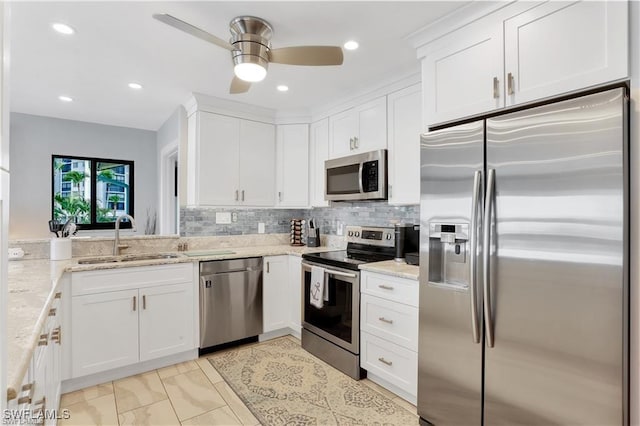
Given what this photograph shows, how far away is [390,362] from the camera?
2.33m

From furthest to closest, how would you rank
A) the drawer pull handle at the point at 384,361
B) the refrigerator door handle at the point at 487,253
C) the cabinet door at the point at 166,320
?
the cabinet door at the point at 166,320, the drawer pull handle at the point at 384,361, the refrigerator door handle at the point at 487,253

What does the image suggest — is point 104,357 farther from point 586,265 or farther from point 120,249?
point 586,265

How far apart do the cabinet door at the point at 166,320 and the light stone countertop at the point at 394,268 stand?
5.12 feet

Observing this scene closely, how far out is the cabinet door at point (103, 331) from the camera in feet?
7.90

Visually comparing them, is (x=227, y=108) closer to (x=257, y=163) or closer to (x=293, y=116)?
(x=257, y=163)

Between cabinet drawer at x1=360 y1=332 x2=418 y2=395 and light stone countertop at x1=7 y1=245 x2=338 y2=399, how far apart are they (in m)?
1.11

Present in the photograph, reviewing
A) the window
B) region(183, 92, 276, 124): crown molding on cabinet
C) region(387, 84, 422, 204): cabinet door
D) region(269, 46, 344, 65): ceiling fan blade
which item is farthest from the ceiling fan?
the window

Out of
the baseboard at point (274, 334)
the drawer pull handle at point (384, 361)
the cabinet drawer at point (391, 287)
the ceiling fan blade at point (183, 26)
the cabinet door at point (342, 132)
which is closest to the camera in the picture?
the ceiling fan blade at point (183, 26)

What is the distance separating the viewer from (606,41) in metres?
1.40

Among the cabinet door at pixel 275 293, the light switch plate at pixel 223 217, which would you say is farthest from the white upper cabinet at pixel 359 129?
the light switch plate at pixel 223 217

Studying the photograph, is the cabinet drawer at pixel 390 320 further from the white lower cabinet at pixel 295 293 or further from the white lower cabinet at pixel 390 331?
the white lower cabinet at pixel 295 293

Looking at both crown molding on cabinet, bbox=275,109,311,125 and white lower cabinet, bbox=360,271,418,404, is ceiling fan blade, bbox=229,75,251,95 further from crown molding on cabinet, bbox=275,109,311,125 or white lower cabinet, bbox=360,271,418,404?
white lower cabinet, bbox=360,271,418,404

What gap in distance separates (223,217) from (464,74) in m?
2.77

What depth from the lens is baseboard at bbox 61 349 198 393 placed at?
2.44 meters
